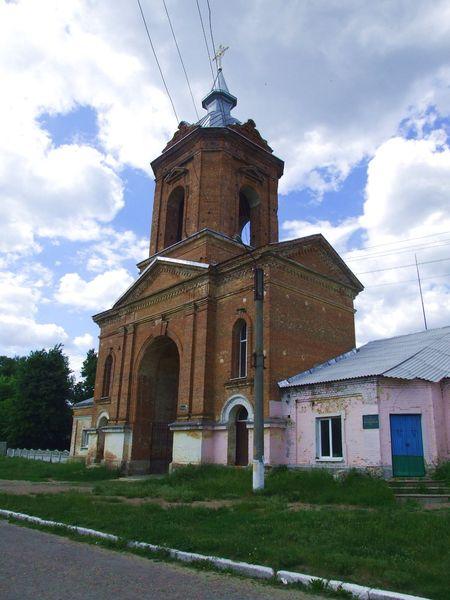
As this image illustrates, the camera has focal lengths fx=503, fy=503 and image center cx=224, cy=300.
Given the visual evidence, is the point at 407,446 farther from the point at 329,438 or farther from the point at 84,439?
the point at 84,439

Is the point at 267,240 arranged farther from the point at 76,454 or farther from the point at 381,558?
the point at 381,558

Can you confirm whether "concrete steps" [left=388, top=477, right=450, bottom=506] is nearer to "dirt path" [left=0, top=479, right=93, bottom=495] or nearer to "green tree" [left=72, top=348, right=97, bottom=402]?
"dirt path" [left=0, top=479, right=93, bottom=495]

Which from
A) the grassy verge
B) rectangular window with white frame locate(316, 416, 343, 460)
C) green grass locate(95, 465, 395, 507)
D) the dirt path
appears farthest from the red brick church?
the grassy verge

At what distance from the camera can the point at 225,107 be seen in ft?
92.1

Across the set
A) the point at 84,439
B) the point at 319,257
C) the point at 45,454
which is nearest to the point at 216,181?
the point at 319,257

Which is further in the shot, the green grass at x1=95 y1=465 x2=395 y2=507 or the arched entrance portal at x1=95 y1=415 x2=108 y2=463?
the arched entrance portal at x1=95 y1=415 x2=108 y2=463

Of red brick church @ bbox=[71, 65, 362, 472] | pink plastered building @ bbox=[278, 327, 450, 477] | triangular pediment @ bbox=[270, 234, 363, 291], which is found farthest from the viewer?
triangular pediment @ bbox=[270, 234, 363, 291]

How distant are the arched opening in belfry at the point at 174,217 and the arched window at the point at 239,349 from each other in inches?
314

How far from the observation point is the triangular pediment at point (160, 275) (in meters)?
21.7

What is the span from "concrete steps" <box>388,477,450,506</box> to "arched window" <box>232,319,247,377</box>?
6.95 m

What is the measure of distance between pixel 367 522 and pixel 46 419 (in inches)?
1459

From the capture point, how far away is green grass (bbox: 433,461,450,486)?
13798mm

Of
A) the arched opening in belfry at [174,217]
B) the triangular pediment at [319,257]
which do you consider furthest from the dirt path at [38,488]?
the arched opening in belfry at [174,217]

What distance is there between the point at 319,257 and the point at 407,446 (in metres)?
9.40
